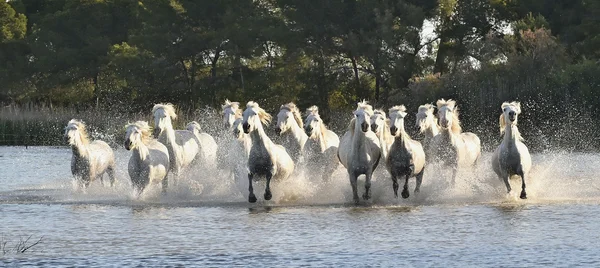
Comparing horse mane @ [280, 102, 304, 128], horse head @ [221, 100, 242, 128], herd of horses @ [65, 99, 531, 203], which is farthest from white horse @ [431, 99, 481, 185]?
horse head @ [221, 100, 242, 128]

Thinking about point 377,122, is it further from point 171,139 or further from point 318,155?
point 171,139

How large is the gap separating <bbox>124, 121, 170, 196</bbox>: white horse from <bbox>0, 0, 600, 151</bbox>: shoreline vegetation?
1898 centimetres

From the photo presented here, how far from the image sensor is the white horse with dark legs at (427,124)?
68.0 feet

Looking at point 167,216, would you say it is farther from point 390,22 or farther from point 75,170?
point 390,22

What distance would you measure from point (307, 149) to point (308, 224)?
15.3 feet

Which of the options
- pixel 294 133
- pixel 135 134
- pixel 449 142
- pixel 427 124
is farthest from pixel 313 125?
pixel 135 134

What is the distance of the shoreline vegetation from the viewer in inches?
1694

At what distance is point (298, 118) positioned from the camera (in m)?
22.2

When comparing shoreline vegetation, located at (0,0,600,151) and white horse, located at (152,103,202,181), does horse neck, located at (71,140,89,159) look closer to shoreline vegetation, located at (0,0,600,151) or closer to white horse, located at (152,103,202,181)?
white horse, located at (152,103,202,181)

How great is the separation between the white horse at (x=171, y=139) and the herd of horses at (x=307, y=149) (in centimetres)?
2

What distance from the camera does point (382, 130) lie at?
20.0 meters

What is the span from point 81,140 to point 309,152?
3753 millimetres

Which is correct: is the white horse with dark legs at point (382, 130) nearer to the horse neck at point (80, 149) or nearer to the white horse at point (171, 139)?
the white horse at point (171, 139)

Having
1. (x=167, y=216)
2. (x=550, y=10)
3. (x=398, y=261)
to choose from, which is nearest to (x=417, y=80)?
(x=550, y=10)
